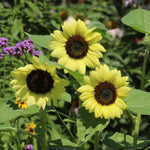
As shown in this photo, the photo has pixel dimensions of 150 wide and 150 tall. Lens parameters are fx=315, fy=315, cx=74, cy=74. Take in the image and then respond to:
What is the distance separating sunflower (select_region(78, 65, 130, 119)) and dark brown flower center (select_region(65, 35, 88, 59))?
8 cm

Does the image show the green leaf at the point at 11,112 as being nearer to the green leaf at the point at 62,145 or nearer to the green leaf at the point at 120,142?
the green leaf at the point at 62,145

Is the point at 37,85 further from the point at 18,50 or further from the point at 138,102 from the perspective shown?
the point at 18,50

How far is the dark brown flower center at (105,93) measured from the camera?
890 mm

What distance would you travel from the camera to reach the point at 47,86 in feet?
2.77

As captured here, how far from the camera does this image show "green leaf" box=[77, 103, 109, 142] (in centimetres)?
85

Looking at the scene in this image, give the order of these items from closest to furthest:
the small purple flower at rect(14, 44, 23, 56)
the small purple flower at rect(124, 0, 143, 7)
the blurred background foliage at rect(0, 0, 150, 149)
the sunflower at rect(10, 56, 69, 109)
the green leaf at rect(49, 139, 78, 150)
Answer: the sunflower at rect(10, 56, 69, 109) < the green leaf at rect(49, 139, 78, 150) < the small purple flower at rect(14, 44, 23, 56) < the blurred background foliage at rect(0, 0, 150, 149) < the small purple flower at rect(124, 0, 143, 7)

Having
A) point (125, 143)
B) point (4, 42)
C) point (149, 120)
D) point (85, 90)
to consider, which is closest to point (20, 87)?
point (85, 90)

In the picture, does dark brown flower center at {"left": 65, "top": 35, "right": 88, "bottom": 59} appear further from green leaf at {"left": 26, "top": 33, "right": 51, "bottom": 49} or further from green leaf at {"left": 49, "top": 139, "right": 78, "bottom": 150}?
green leaf at {"left": 49, "top": 139, "right": 78, "bottom": 150}

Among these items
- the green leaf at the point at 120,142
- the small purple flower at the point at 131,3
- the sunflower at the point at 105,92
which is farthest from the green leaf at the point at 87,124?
the small purple flower at the point at 131,3

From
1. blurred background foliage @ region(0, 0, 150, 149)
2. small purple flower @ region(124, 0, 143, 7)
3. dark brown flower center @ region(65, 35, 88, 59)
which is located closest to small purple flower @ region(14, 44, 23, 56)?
blurred background foliage @ region(0, 0, 150, 149)

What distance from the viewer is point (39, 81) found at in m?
0.85

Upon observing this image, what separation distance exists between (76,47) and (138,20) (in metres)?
0.21

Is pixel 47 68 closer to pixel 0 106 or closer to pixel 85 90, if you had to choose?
pixel 85 90

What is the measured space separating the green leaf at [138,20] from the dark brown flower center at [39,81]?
270mm
